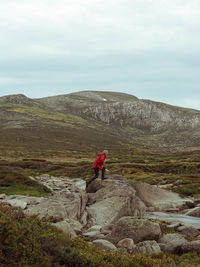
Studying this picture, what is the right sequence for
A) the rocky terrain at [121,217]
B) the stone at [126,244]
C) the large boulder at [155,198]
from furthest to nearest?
the large boulder at [155,198]
the rocky terrain at [121,217]
the stone at [126,244]

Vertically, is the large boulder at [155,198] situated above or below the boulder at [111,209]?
below

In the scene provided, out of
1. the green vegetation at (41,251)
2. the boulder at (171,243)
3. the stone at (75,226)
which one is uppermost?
the green vegetation at (41,251)

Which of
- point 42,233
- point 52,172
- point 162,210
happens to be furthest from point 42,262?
point 52,172

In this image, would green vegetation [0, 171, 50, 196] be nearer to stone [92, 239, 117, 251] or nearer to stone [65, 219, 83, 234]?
stone [65, 219, 83, 234]

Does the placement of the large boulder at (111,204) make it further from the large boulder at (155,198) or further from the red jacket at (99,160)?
the large boulder at (155,198)

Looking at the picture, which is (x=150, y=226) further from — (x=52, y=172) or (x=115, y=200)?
(x=52, y=172)

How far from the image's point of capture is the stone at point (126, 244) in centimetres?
1104

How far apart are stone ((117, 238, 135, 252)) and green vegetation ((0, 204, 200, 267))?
230 centimetres

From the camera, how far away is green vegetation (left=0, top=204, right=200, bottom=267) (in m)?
6.00

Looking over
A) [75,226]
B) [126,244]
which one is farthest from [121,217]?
[126,244]

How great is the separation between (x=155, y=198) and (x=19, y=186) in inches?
503

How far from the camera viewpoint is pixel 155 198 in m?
26.3

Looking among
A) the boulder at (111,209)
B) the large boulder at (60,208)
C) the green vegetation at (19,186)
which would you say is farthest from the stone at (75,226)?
the green vegetation at (19,186)

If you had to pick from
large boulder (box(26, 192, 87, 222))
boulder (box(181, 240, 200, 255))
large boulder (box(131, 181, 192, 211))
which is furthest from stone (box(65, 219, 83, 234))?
large boulder (box(131, 181, 192, 211))
